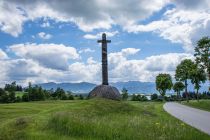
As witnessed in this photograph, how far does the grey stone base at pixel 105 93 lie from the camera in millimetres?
31355

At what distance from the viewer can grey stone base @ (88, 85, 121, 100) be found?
103 feet

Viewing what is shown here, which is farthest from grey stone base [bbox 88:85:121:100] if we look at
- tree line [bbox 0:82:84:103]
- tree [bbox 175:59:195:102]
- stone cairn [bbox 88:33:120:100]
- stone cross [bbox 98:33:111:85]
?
tree line [bbox 0:82:84:103]

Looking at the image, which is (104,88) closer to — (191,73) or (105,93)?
(105,93)

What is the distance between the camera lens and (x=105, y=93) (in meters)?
31.3

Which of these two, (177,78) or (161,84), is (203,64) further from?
(161,84)

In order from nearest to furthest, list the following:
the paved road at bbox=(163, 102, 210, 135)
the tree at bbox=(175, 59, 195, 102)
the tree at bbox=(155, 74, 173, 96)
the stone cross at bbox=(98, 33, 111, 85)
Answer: the paved road at bbox=(163, 102, 210, 135)
the stone cross at bbox=(98, 33, 111, 85)
the tree at bbox=(175, 59, 195, 102)
the tree at bbox=(155, 74, 173, 96)

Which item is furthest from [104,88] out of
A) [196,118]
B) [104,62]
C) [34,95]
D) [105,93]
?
[34,95]

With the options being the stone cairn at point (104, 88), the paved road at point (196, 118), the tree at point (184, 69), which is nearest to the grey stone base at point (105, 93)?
the stone cairn at point (104, 88)

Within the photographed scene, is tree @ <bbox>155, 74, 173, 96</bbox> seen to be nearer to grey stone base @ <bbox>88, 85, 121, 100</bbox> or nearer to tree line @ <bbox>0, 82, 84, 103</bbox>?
tree line @ <bbox>0, 82, 84, 103</bbox>

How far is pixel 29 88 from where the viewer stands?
114m

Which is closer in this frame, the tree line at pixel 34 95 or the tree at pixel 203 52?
the tree at pixel 203 52

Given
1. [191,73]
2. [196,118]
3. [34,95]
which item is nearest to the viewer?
[196,118]

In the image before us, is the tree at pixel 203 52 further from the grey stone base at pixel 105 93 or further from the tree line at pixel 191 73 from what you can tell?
the grey stone base at pixel 105 93

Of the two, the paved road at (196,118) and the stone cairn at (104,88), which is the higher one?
the stone cairn at (104,88)
